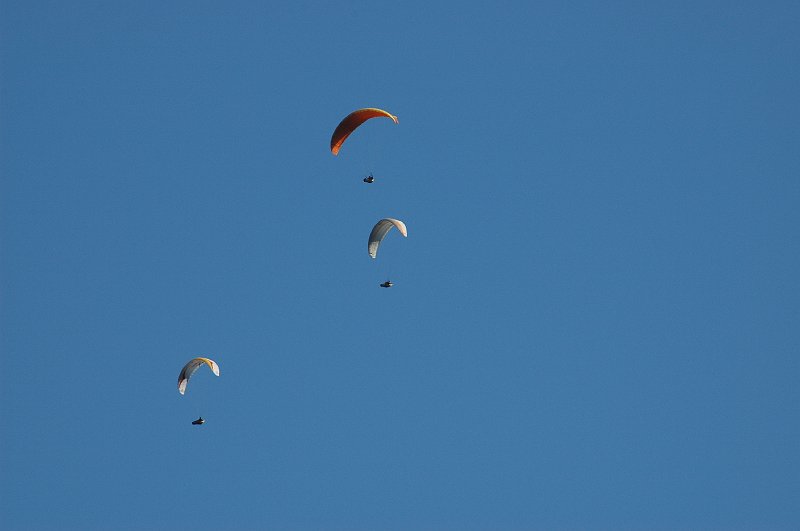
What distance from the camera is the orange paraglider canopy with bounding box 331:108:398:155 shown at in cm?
6353

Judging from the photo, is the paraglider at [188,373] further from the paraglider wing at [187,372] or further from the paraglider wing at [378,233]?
the paraglider wing at [378,233]

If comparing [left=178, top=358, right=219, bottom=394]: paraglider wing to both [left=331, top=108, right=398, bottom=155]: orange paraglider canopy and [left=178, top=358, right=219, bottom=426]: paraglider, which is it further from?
[left=331, top=108, right=398, bottom=155]: orange paraglider canopy

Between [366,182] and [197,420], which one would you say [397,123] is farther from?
[197,420]

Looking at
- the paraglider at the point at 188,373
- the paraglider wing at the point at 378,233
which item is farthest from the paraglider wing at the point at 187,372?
the paraglider wing at the point at 378,233

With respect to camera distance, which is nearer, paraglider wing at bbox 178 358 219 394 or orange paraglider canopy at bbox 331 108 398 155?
orange paraglider canopy at bbox 331 108 398 155

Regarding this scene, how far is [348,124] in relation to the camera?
6462 cm

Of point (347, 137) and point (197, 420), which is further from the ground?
point (347, 137)

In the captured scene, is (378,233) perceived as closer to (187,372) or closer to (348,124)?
(348,124)

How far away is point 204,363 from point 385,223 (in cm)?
989

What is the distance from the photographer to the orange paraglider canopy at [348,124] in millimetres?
63531

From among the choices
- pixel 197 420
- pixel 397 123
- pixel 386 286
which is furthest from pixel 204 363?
pixel 397 123

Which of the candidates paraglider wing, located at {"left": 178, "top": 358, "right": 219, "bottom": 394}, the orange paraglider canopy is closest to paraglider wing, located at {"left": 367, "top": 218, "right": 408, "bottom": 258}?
the orange paraglider canopy

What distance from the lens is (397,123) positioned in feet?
198

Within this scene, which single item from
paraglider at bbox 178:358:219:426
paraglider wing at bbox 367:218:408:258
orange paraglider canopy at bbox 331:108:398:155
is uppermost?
orange paraglider canopy at bbox 331:108:398:155
